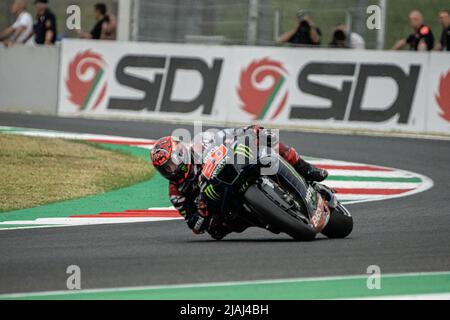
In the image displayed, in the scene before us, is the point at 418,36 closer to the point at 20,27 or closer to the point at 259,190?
the point at 20,27

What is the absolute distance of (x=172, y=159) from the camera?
8.89 m

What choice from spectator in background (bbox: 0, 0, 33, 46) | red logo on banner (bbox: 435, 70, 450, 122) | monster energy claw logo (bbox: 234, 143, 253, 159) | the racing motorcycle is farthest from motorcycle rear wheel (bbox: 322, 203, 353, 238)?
spectator in background (bbox: 0, 0, 33, 46)

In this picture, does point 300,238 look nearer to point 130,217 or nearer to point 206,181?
point 206,181

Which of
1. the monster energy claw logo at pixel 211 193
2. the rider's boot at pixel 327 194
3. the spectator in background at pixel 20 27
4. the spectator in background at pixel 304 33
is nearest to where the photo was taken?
the monster energy claw logo at pixel 211 193

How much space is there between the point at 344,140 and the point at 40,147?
16.2ft

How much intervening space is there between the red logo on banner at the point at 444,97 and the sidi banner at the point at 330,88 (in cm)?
26

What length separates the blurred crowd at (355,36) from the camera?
1869cm

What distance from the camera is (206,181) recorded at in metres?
8.88

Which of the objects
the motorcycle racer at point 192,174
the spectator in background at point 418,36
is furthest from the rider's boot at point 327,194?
the spectator in background at point 418,36

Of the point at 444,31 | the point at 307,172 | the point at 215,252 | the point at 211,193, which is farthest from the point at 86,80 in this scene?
the point at 215,252

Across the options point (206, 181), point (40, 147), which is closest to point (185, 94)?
point (40, 147)

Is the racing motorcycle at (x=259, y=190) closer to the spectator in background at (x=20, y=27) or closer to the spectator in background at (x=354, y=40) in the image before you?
the spectator in background at (x=354, y=40)

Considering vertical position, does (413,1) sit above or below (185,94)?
above

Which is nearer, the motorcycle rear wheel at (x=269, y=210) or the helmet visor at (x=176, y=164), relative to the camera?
the motorcycle rear wheel at (x=269, y=210)
